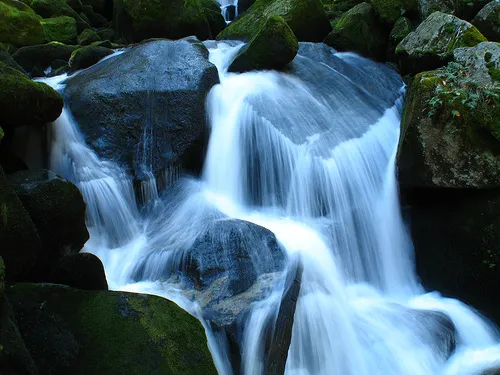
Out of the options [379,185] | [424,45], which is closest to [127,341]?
[379,185]

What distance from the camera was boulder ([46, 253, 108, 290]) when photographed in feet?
12.1

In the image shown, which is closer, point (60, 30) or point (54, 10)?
point (60, 30)

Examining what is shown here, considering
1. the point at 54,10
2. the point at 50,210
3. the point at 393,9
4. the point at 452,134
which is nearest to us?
the point at 50,210

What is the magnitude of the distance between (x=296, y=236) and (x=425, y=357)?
6.09 ft

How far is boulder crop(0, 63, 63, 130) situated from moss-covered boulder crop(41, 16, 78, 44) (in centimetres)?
670

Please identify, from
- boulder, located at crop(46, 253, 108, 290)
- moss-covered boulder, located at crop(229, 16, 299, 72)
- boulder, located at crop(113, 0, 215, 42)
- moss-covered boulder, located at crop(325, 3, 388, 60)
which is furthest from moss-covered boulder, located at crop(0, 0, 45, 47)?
boulder, located at crop(46, 253, 108, 290)

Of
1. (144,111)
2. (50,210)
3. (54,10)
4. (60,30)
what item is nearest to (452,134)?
(144,111)

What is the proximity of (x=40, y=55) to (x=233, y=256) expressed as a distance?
7269 mm

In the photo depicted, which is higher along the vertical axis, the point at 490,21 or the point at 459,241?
the point at 490,21

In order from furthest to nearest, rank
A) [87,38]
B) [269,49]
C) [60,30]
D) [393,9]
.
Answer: [60,30], [87,38], [393,9], [269,49]

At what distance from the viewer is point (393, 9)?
33.1 feet

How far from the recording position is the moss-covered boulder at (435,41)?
7.49 meters

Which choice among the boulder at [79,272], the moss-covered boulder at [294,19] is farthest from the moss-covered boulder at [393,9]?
the boulder at [79,272]

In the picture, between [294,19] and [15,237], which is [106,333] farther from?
[294,19]
